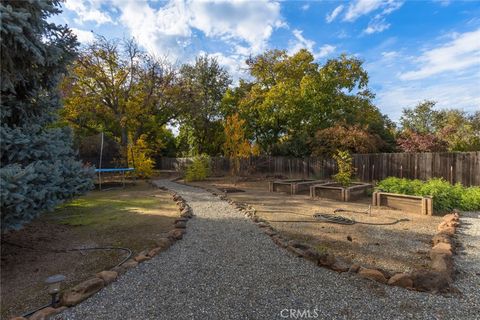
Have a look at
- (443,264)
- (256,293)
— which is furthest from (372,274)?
(256,293)

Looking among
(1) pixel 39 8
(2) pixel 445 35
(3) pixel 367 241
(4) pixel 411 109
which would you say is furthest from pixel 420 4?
(4) pixel 411 109

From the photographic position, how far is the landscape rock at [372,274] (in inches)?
106

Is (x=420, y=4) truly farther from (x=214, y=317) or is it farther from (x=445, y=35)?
(x=214, y=317)

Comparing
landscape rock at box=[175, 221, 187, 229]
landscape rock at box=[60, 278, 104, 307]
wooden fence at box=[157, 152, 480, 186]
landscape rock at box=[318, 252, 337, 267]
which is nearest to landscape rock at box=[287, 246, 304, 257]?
landscape rock at box=[318, 252, 337, 267]

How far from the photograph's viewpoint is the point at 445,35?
291 inches

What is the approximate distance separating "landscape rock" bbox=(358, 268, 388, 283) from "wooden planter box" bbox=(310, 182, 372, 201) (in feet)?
16.5

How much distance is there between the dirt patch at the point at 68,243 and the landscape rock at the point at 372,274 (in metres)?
2.79

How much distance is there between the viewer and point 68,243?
4188 mm

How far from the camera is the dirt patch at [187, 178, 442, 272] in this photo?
3.38 meters

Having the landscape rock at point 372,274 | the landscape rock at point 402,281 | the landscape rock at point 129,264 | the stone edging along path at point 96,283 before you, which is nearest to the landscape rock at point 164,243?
the stone edging along path at point 96,283

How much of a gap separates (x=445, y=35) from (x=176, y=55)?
14568mm

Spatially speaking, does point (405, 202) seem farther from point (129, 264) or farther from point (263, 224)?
point (129, 264)

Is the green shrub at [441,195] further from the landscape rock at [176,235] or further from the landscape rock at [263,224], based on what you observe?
the landscape rock at [176,235]

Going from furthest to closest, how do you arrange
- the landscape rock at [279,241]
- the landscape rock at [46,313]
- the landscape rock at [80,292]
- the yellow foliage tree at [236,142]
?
the yellow foliage tree at [236,142] < the landscape rock at [279,241] < the landscape rock at [80,292] < the landscape rock at [46,313]
